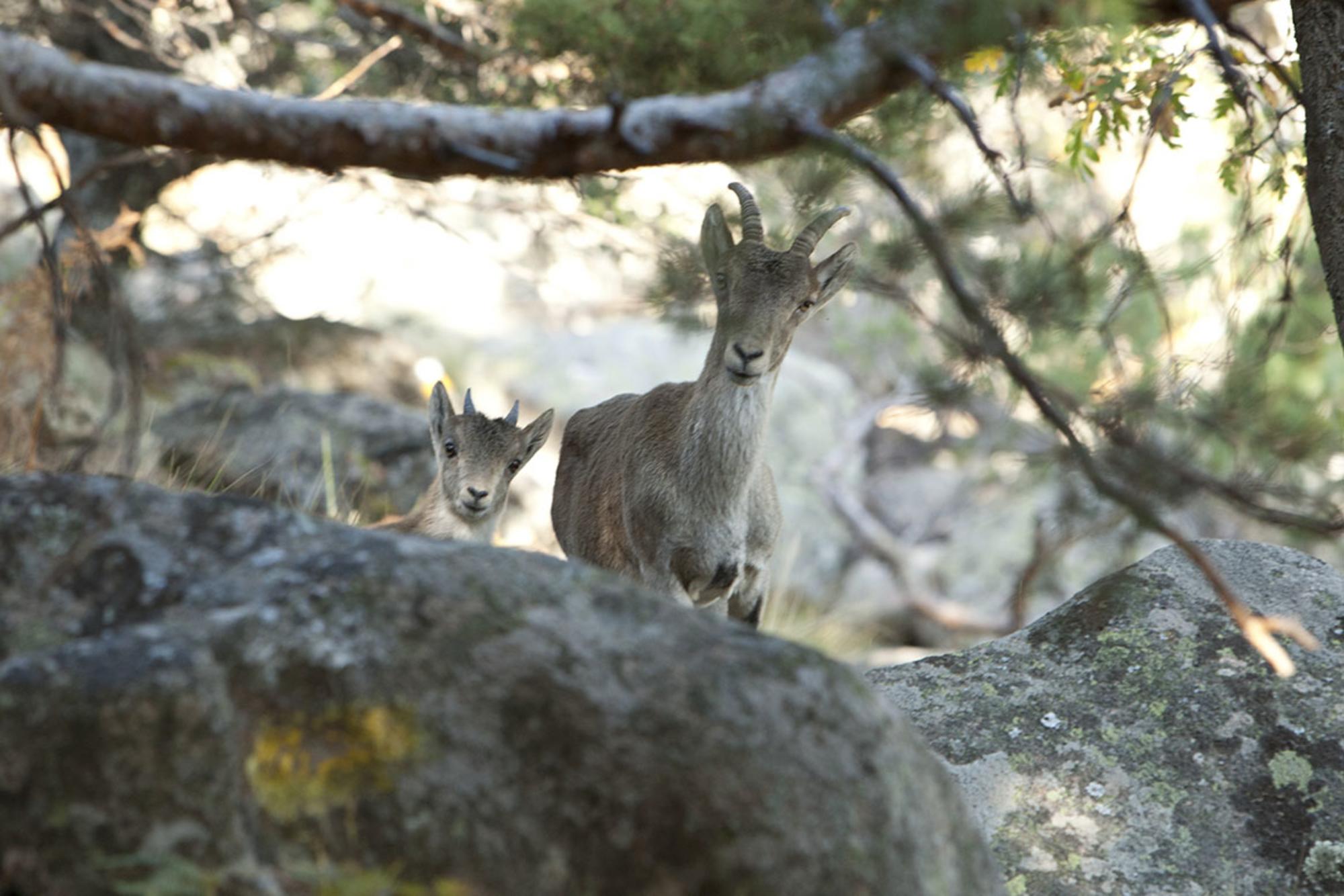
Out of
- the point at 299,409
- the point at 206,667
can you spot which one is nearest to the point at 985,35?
the point at 206,667

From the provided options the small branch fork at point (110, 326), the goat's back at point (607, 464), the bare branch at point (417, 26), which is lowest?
the goat's back at point (607, 464)

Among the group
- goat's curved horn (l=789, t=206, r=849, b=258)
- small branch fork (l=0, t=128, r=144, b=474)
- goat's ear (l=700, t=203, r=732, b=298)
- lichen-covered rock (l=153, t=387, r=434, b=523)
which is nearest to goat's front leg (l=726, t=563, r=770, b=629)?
goat's ear (l=700, t=203, r=732, b=298)

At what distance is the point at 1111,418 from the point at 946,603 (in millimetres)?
13534

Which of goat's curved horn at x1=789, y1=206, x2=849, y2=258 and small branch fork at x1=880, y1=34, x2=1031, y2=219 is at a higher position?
small branch fork at x1=880, y1=34, x2=1031, y2=219

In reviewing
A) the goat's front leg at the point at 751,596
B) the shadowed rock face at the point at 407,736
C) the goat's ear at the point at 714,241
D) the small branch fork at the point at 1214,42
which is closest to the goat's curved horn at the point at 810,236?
the goat's ear at the point at 714,241

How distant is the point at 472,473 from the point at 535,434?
23.0 inches

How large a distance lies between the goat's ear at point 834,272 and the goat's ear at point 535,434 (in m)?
1.95

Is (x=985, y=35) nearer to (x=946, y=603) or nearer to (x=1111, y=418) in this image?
(x=1111, y=418)

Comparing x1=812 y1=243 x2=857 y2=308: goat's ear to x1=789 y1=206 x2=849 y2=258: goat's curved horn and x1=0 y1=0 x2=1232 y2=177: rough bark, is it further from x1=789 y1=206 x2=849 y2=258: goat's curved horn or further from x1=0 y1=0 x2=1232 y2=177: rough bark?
x1=0 y1=0 x2=1232 y2=177: rough bark

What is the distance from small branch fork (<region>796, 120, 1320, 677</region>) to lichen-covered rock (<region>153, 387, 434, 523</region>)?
23.4 ft

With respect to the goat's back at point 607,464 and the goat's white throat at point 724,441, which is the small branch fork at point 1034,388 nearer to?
the goat's white throat at point 724,441

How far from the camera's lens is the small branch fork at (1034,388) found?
3.22 metres

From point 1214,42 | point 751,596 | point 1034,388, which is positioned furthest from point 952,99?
point 751,596

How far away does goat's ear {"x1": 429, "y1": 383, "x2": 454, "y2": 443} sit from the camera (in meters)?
7.96
